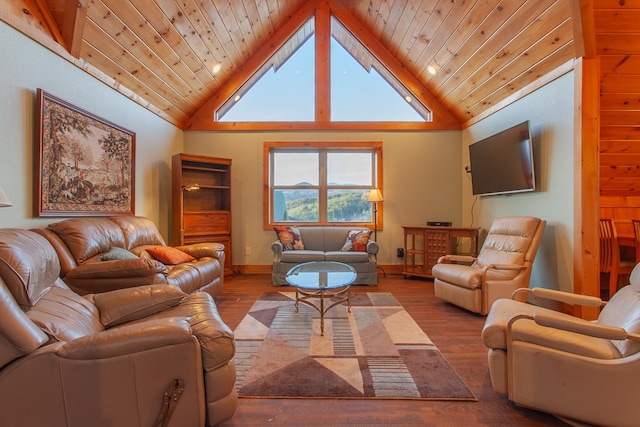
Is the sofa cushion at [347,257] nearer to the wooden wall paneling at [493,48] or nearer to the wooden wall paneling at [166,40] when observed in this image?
the wooden wall paneling at [493,48]

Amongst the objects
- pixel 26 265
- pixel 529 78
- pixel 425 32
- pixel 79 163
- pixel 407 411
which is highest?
pixel 425 32

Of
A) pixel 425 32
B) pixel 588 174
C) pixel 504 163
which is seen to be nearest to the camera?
pixel 588 174

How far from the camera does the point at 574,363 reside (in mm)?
1368

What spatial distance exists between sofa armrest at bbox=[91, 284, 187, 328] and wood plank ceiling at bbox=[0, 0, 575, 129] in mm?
2156

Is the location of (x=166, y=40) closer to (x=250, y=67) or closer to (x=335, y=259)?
(x=250, y=67)

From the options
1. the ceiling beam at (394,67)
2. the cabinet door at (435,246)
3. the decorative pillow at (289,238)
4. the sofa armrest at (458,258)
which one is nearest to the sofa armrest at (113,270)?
the decorative pillow at (289,238)

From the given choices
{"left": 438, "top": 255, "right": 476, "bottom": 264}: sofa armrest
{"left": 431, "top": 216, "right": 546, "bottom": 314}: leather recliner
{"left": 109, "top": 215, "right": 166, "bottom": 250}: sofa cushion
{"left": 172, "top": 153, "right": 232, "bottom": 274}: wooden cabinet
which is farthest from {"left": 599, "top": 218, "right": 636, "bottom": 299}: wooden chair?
{"left": 109, "top": 215, "right": 166, "bottom": 250}: sofa cushion

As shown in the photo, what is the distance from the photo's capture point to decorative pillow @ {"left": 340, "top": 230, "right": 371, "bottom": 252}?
4.25m

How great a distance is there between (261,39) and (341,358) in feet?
15.1

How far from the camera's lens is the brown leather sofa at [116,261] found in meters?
2.04

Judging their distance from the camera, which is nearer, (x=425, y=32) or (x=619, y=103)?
(x=619, y=103)

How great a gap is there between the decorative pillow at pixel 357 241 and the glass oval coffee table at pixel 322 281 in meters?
Result: 0.97

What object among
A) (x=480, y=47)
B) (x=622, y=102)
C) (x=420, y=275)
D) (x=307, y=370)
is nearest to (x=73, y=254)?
(x=307, y=370)

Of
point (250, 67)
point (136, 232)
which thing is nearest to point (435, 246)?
point (136, 232)
